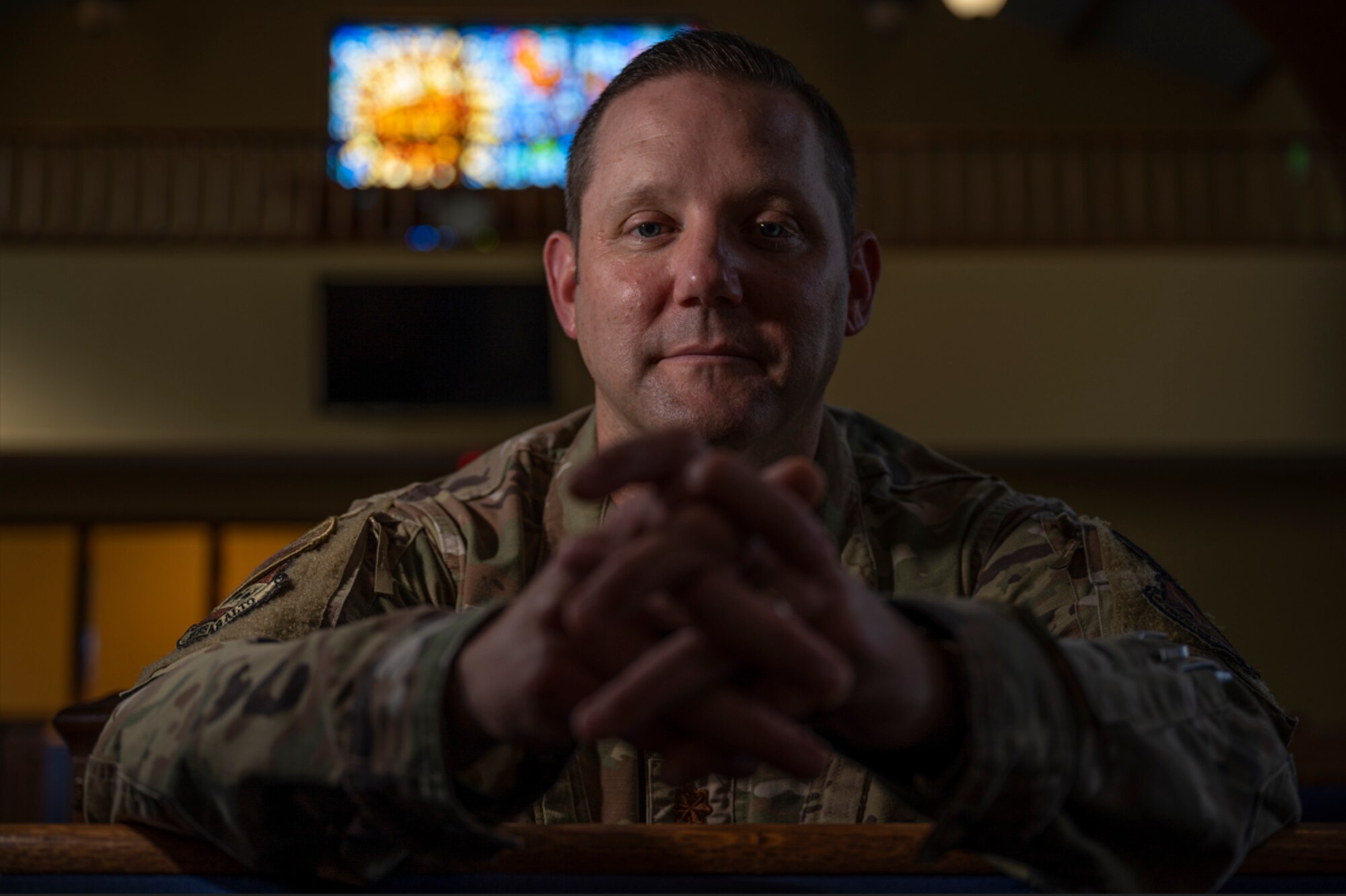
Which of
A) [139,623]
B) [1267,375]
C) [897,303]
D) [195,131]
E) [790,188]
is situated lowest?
[139,623]

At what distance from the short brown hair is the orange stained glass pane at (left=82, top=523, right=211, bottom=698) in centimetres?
740

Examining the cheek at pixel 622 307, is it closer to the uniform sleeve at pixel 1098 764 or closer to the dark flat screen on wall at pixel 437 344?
the uniform sleeve at pixel 1098 764

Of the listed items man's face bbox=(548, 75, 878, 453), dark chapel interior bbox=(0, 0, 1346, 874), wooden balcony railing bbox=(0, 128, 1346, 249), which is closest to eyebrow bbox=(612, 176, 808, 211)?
man's face bbox=(548, 75, 878, 453)

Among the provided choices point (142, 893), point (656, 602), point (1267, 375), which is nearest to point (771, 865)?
point (656, 602)

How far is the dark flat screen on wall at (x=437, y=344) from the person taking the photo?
23.9ft

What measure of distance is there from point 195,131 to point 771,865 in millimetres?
7632

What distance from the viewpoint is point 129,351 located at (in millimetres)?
7043

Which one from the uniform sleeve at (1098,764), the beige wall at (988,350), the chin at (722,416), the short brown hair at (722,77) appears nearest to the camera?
the uniform sleeve at (1098,764)

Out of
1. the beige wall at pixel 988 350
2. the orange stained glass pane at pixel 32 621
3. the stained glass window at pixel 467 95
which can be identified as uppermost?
the stained glass window at pixel 467 95

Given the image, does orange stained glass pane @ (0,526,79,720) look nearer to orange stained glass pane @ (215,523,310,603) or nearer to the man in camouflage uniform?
orange stained glass pane @ (215,523,310,603)

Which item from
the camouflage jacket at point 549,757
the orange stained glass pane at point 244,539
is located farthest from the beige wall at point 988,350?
the camouflage jacket at point 549,757

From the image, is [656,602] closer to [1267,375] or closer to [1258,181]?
[1267,375]

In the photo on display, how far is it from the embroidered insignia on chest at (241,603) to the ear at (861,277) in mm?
780

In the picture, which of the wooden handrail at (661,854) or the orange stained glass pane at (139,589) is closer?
the wooden handrail at (661,854)
